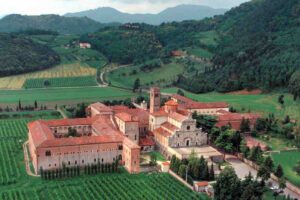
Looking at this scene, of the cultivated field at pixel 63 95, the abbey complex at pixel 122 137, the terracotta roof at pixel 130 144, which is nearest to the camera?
the terracotta roof at pixel 130 144

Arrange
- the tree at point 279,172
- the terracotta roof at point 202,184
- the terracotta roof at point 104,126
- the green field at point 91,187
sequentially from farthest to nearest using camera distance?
the terracotta roof at point 104,126, the tree at point 279,172, the terracotta roof at point 202,184, the green field at point 91,187

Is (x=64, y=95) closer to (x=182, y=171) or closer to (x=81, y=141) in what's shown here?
(x=81, y=141)

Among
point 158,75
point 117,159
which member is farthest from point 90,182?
point 158,75

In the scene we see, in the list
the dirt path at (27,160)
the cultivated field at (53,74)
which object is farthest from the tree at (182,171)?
the cultivated field at (53,74)

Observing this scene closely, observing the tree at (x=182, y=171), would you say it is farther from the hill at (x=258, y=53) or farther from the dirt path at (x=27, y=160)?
the hill at (x=258, y=53)

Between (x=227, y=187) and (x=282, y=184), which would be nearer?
(x=227, y=187)

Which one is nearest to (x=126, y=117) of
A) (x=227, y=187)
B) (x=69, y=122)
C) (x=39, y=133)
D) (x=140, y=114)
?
(x=140, y=114)
